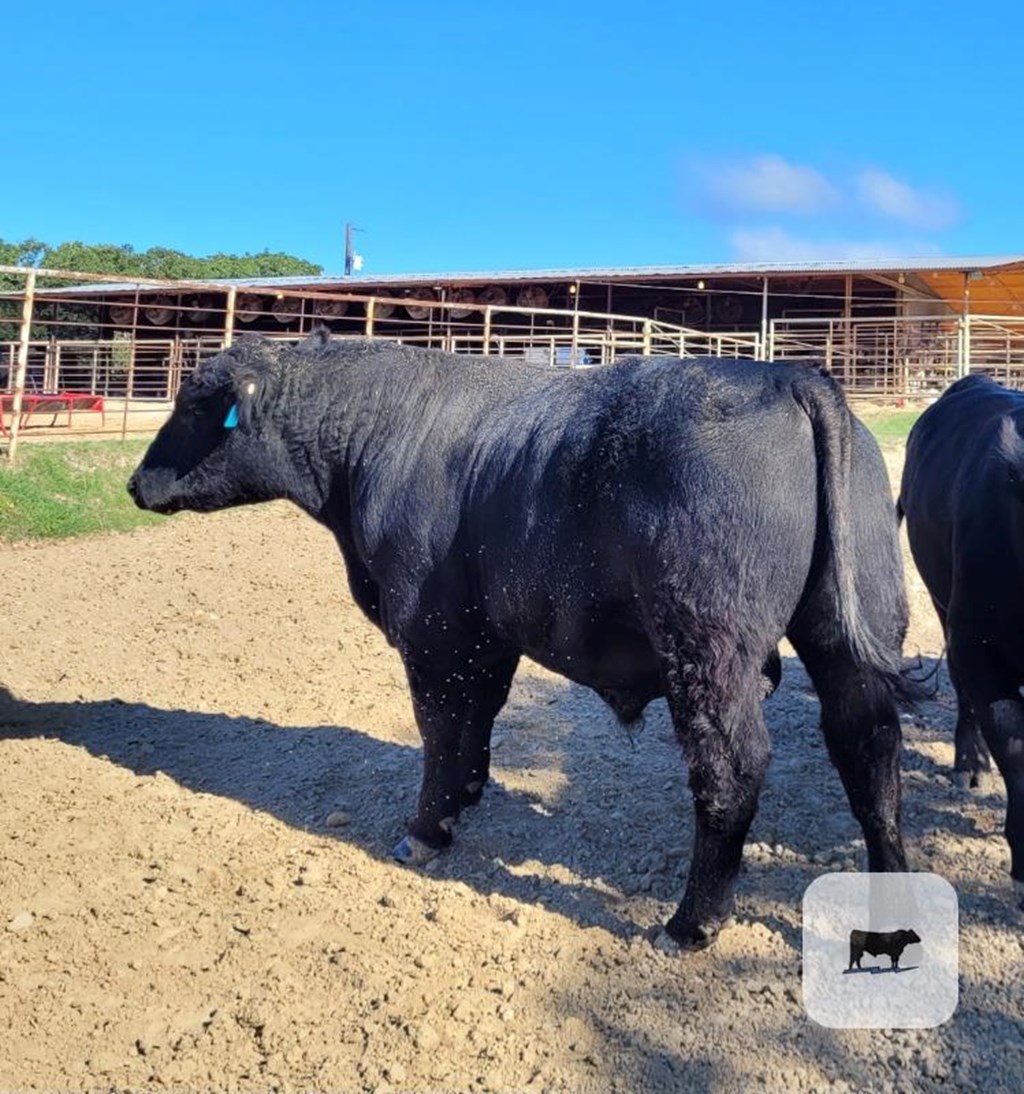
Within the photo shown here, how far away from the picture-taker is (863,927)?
10.4 ft

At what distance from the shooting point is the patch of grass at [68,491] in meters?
9.97

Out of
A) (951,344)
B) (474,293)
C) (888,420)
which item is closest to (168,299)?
(474,293)

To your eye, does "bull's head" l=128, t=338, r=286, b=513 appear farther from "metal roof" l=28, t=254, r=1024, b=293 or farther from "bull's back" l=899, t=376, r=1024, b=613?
"metal roof" l=28, t=254, r=1024, b=293

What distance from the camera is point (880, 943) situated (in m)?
3.05

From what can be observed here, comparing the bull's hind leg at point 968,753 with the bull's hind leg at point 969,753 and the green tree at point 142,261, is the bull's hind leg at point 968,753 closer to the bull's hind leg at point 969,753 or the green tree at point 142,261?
the bull's hind leg at point 969,753

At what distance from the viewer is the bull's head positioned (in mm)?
4359

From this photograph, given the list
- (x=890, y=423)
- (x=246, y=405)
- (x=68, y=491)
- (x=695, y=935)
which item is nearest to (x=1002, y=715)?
(x=695, y=935)

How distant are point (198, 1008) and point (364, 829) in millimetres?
1306

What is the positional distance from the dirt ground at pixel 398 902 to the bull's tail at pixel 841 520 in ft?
3.32

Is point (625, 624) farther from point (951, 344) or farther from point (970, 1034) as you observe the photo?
point (951, 344)

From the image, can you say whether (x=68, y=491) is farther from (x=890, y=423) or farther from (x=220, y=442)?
(x=890, y=423)

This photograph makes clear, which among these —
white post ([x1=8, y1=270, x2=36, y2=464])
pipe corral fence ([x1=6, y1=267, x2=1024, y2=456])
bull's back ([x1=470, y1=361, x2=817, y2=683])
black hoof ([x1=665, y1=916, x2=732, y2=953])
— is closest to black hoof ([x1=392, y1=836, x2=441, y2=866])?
bull's back ([x1=470, y1=361, x2=817, y2=683])

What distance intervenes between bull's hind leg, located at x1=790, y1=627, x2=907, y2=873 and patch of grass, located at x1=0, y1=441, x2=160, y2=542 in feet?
29.2

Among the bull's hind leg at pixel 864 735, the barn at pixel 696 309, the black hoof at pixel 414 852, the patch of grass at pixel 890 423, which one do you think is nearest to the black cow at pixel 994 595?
the bull's hind leg at pixel 864 735
